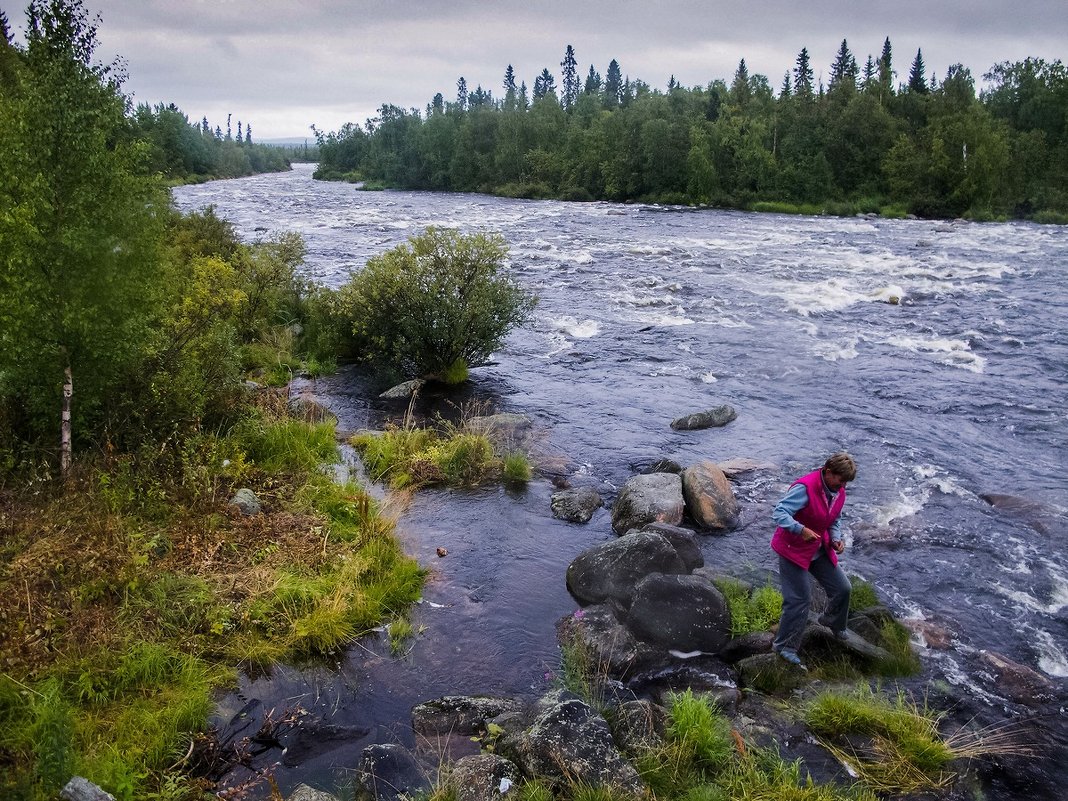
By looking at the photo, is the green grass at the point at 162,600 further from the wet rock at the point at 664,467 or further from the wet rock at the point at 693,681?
the wet rock at the point at 664,467

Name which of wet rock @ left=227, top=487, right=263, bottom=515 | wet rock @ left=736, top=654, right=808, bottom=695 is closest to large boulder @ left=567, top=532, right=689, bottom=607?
wet rock @ left=736, top=654, right=808, bottom=695

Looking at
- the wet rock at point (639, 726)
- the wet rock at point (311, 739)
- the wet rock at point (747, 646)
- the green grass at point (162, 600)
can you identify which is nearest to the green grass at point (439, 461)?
the green grass at point (162, 600)

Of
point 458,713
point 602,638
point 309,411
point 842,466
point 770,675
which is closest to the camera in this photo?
point 458,713

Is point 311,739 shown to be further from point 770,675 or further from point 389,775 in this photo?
point 770,675

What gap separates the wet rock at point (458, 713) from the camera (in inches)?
285

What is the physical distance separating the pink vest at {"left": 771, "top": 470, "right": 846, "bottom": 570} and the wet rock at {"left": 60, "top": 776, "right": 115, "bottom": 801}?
22.2 ft

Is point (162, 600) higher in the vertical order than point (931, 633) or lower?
higher

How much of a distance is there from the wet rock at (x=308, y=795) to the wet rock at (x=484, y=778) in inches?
40.7

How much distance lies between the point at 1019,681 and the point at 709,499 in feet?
15.8

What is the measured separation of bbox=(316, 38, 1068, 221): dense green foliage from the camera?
2283 inches

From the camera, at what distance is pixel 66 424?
9.38 metres

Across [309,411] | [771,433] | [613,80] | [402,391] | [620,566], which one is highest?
[613,80]

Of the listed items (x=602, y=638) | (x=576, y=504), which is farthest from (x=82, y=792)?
(x=576, y=504)

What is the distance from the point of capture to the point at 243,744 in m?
6.92
